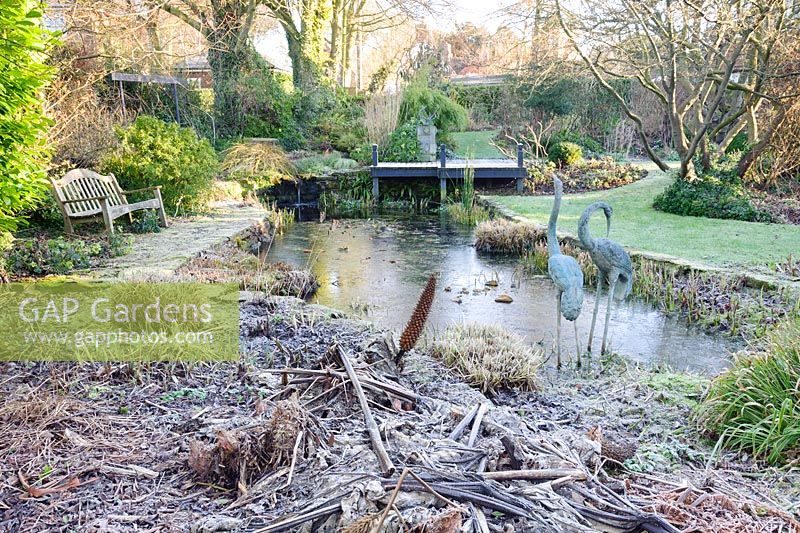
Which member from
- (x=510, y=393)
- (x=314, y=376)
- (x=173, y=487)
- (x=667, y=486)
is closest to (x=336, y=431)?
(x=314, y=376)

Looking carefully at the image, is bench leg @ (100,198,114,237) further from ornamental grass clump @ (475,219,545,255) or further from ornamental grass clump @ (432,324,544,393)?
ornamental grass clump @ (432,324,544,393)

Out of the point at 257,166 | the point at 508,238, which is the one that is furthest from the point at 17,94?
the point at 257,166

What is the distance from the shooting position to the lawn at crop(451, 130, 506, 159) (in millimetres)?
16859

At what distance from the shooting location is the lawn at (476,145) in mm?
16859

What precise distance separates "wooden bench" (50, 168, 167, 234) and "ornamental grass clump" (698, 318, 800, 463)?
6819 mm

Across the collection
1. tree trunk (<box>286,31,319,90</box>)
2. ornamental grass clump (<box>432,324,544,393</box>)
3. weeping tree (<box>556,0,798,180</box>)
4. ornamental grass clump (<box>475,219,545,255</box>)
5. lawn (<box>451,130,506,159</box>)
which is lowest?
ornamental grass clump (<box>432,324,544,393</box>)

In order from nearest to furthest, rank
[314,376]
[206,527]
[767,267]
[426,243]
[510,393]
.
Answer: [206,527]
[314,376]
[510,393]
[767,267]
[426,243]

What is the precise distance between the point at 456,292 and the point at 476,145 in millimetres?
12360

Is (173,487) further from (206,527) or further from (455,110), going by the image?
(455,110)

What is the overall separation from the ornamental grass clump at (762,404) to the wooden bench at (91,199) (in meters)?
6.82

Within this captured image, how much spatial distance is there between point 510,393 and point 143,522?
2.41 metres

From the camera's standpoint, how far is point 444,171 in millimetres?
13156

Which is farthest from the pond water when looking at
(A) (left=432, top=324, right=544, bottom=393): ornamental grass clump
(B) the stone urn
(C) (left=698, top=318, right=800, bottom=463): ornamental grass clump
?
(B) the stone urn

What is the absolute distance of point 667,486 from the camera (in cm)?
233
